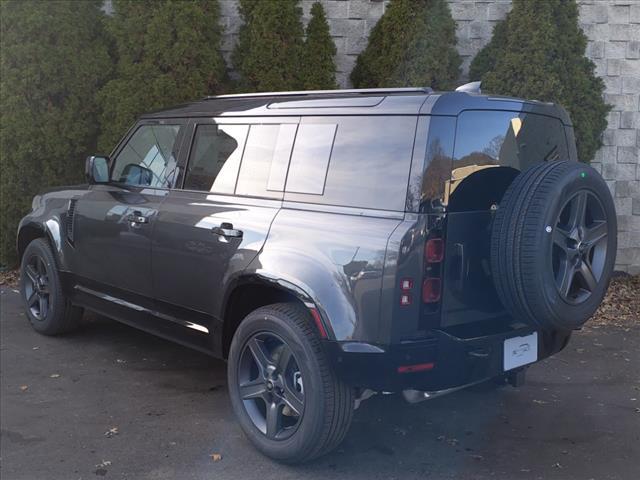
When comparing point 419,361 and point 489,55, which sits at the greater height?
point 489,55

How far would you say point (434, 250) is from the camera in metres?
3.12

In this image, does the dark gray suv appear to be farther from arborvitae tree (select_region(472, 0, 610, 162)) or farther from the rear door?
arborvitae tree (select_region(472, 0, 610, 162))

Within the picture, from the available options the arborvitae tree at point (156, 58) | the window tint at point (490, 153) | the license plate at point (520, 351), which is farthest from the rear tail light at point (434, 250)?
the arborvitae tree at point (156, 58)

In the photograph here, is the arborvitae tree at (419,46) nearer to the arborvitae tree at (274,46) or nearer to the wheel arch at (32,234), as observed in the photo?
the arborvitae tree at (274,46)

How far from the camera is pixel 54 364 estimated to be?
5.13 m

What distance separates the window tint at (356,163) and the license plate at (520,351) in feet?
2.95

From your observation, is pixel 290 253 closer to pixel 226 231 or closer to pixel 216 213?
pixel 226 231

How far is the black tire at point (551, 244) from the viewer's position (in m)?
3.12

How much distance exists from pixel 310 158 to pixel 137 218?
1.46 metres

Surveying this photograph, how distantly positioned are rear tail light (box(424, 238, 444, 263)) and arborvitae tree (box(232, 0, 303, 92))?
4657mm

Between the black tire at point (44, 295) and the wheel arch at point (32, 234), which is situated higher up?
the wheel arch at point (32, 234)

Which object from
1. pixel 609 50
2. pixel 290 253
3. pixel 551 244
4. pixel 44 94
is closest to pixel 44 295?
pixel 44 94

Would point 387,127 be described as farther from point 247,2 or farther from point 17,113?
point 17,113

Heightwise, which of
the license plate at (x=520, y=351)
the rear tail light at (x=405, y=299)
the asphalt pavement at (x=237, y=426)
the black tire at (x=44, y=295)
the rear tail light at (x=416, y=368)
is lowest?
the asphalt pavement at (x=237, y=426)
